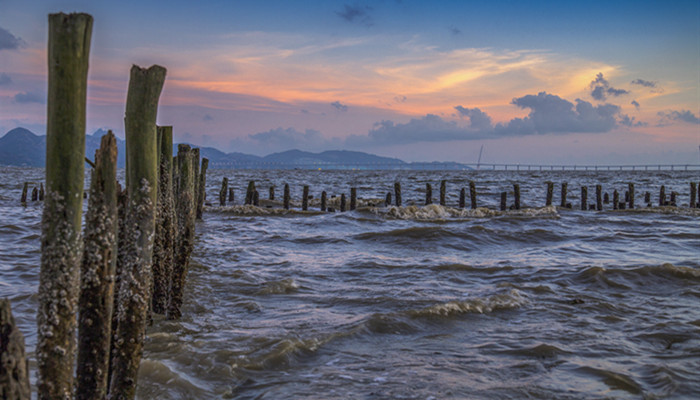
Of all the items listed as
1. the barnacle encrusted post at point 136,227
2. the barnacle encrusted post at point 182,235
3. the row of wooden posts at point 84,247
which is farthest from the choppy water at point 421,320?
the row of wooden posts at point 84,247

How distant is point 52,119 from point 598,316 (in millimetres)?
8583

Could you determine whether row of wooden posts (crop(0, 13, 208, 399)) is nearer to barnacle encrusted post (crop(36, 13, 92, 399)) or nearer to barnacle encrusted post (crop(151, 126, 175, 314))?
barnacle encrusted post (crop(36, 13, 92, 399))

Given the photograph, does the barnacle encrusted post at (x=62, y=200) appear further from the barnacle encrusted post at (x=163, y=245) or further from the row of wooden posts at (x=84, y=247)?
the barnacle encrusted post at (x=163, y=245)

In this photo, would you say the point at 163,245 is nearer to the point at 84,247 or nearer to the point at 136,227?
the point at 136,227

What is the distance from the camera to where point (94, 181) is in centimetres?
412

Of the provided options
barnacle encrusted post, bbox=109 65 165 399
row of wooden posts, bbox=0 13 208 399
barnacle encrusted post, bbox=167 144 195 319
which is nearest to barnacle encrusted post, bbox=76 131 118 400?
row of wooden posts, bbox=0 13 208 399

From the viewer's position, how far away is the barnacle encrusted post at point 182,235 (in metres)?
8.24

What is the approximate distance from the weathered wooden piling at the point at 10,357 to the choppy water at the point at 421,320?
2.64 m

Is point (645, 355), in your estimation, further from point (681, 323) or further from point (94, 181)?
point (94, 181)

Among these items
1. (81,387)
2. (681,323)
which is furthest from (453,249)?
(81,387)

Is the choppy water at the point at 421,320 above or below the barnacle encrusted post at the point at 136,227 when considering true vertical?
below

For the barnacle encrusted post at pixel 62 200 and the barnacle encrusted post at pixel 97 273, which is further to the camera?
the barnacle encrusted post at pixel 97 273

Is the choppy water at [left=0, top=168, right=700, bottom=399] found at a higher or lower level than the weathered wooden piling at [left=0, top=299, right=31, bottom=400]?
lower

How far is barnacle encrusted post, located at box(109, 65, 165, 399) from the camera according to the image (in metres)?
4.66
